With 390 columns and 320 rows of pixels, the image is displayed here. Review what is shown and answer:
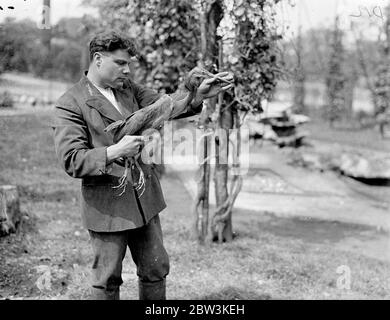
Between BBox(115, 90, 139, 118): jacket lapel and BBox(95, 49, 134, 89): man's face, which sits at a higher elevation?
BBox(95, 49, 134, 89): man's face

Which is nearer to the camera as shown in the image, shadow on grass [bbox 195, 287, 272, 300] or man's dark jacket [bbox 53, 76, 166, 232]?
man's dark jacket [bbox 53, 76, 166, 232]

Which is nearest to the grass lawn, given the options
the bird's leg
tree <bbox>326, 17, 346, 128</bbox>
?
the bird's leg

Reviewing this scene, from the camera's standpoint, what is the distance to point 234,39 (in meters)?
5.94

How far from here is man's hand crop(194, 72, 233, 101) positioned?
336 cm

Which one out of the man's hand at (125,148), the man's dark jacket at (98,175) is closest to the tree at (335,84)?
the man's dark jacket at (98,175)

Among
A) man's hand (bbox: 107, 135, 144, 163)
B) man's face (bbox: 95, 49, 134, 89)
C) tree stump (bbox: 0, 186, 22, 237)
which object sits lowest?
tree stump (bbox: 0, 186, 22, 237)

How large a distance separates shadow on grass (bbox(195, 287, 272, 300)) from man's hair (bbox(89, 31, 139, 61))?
233 centimetres

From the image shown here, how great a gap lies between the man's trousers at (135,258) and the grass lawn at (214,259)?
1.18 metres

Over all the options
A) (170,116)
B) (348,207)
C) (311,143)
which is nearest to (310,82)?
(311,143)

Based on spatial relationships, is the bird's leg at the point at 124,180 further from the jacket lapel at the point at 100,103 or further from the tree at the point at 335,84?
the tree at the point at 335,84

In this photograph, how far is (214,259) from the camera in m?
5.67

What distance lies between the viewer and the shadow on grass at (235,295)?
464cm

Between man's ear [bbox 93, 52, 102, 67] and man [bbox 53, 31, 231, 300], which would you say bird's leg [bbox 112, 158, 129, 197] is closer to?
man [bbox 53, 31, 231, 300]

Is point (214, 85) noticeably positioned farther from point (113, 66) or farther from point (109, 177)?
point (109, 177)
